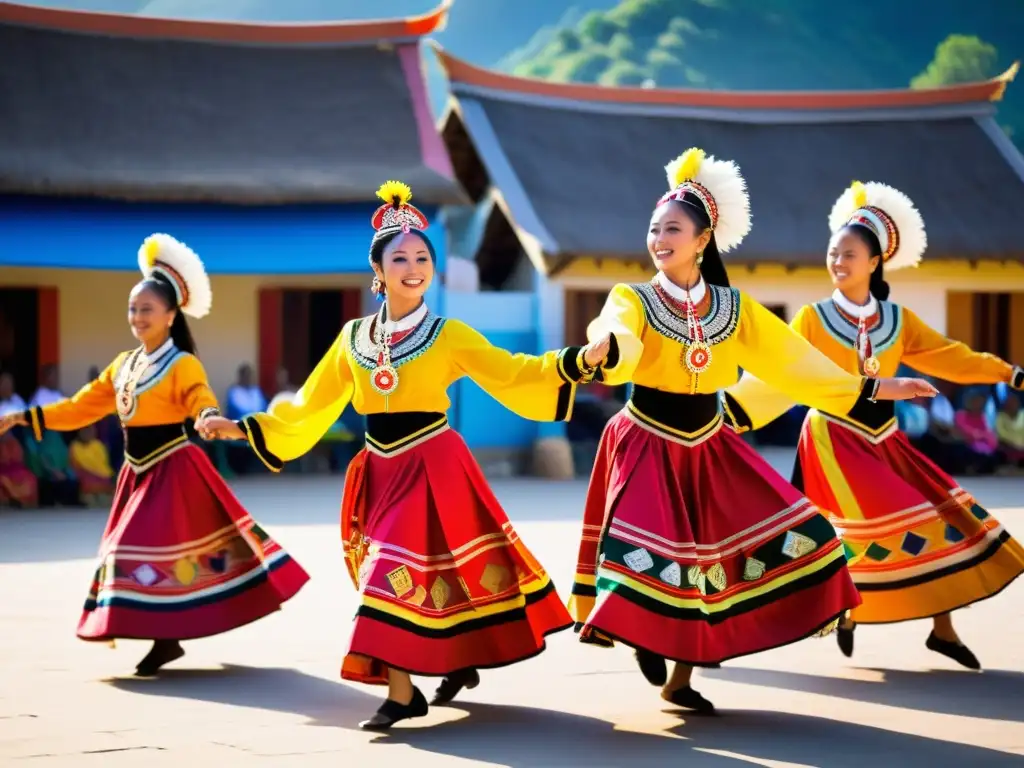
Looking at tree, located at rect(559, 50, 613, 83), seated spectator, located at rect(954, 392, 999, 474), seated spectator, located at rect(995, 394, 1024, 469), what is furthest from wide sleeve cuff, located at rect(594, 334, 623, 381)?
tree, located at rect(559, 50, 613, 83)

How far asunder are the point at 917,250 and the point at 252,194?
9.50 meters

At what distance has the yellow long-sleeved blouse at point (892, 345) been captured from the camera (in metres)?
6.09

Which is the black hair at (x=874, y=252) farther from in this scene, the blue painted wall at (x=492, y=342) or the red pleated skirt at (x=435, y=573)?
the blue painted wall at (x=492, y=342)

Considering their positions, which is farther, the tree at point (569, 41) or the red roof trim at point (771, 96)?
the tree at point (569, 41)

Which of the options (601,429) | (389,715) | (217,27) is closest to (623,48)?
(217,27)

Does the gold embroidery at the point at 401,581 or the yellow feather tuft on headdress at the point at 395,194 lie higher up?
the yellow feather tuft on headdress at the point at 395,194

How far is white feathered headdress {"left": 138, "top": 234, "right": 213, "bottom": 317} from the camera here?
6.29 meters

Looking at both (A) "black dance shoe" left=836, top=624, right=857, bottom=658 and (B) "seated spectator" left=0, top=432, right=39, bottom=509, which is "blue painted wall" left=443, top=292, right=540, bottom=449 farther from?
(A) "black dance shoe" left=836, top=624, right=857, bottom=658

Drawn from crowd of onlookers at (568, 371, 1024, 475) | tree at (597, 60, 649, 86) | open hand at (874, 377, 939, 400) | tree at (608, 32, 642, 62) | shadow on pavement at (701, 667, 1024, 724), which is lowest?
shadow on pavement at (701, 667, 1024, 724)

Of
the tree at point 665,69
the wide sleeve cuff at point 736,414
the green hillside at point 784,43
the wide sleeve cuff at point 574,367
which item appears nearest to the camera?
the wide sleeve cuff at point 574,367

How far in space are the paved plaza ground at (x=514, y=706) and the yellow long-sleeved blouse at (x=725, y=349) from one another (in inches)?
41.4

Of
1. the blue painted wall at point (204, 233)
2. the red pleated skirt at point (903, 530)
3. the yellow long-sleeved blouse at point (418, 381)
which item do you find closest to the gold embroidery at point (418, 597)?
the yellow long-sleeved blouse at point (418, 381)

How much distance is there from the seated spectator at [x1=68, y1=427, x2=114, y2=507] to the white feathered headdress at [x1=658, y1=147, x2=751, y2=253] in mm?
8646

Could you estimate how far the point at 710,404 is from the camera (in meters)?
5.14
